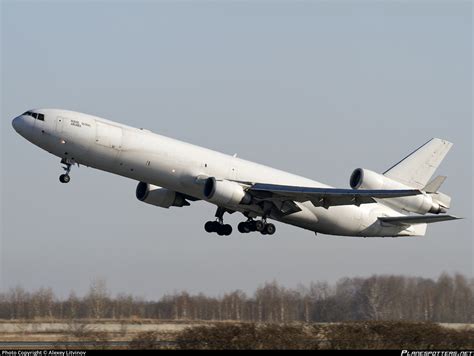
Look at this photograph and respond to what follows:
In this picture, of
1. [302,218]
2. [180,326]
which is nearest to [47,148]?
[180,326]

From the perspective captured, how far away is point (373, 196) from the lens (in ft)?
160

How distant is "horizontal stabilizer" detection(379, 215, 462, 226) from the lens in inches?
2069

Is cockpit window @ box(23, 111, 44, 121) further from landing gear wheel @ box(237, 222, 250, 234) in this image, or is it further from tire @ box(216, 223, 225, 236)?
tire @ box(216, 223, 225, 236)

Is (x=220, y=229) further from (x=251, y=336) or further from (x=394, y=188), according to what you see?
(x=251, y=336)

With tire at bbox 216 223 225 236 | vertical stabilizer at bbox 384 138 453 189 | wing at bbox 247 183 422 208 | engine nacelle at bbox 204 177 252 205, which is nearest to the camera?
engine nacelle at bbox 204 177 252 205

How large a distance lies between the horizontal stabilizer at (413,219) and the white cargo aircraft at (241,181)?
0.06 meters

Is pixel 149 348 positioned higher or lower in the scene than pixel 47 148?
lower

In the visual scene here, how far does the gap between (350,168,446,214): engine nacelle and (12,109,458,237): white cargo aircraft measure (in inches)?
2.2

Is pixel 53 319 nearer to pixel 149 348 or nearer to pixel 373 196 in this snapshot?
pixel 149 348

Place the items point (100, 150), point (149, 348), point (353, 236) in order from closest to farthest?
point (149, 348), point (100, 150), point (353, 236)

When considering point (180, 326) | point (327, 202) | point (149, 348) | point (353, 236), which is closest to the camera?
point (149, 348)

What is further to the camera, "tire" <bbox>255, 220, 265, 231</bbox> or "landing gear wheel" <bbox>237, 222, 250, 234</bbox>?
"landing gear wheel" <bbox>237, 222, 250, 234</bbox>

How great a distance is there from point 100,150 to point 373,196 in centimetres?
1384

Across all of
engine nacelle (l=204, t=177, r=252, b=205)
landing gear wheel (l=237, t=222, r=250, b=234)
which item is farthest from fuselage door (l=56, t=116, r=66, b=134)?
landing gear wheel (l=237, t=222, r=250, b=234)
